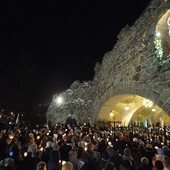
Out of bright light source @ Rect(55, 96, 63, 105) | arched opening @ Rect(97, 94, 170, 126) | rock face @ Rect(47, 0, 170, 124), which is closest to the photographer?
rock face @ Rect(47, 0, 170, 124)

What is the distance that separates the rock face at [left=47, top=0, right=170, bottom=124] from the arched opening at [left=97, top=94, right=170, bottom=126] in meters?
0.46

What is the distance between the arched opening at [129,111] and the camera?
14.8 meters

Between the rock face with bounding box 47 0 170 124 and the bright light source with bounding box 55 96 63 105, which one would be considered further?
the bright light source with bounding box 55 96 63 105

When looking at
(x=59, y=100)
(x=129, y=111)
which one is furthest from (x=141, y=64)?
(x=59, y=100)

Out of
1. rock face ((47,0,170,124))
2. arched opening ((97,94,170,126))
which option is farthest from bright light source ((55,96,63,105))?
arched opening ((97,94,170,126))

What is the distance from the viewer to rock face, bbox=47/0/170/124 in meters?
10.5

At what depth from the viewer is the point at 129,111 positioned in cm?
1772

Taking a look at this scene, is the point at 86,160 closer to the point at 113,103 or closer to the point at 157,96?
the point at 157,96

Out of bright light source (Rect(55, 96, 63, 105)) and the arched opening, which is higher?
bright light source (Rect(55, 96, 63, 105))

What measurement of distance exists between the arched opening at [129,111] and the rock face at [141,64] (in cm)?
46

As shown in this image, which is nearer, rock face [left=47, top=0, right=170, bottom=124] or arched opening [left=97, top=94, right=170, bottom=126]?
rock face [left=47, top=0, right=170, bottom=124]

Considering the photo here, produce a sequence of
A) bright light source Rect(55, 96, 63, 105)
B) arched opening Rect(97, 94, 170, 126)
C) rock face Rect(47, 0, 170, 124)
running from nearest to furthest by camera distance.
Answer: rock face Rect(47, 0, 170, 124) → arched opening Rect(97, 94, 170, 126) → bright light source Rect(55, 96, 63, 105)

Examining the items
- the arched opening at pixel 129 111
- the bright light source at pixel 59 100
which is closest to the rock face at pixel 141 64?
the arched opening at pixel 129 111

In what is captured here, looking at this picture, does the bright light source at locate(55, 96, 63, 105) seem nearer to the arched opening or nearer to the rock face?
the rock face
